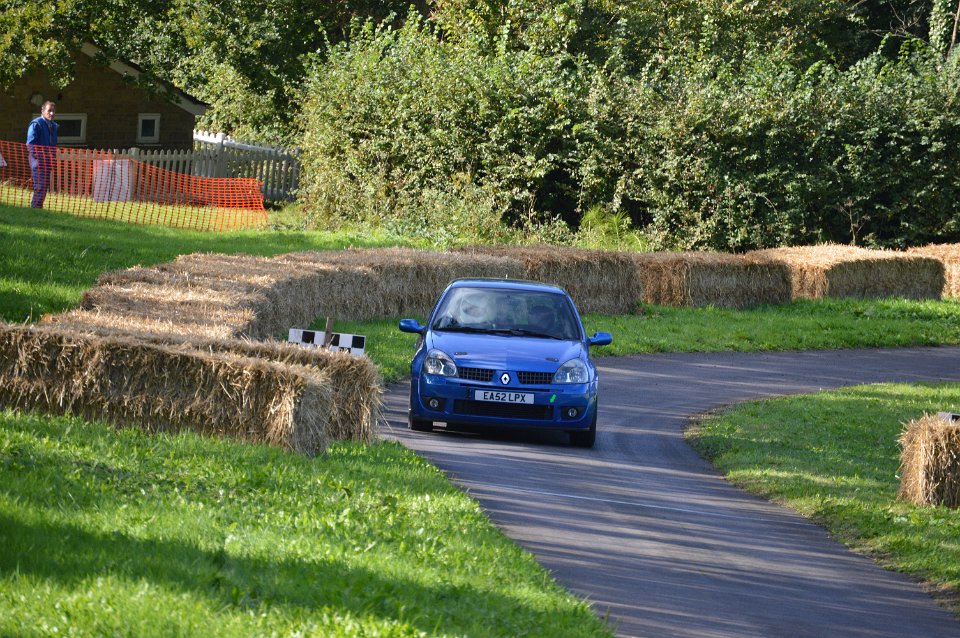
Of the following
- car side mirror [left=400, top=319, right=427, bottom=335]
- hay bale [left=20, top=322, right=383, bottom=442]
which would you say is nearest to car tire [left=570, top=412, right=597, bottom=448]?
car side mirror [left=400, top=319, right=427, bottom=335]

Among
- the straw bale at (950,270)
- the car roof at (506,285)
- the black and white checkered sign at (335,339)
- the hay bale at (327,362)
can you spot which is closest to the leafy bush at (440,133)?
the straw bale at (950,270)

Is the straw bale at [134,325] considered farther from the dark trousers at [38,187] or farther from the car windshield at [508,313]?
the dark trousers at [38,187]

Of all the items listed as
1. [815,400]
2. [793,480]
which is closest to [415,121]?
[815,400]

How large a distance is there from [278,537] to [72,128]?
34.0m

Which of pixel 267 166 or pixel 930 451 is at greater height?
pixel 267 166

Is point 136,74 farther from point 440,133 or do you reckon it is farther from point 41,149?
point 41,149

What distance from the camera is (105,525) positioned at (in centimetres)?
693

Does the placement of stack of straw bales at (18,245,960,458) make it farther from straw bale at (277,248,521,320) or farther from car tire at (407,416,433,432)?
car tire at (407,416,433,432)

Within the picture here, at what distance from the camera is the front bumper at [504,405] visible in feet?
42.9

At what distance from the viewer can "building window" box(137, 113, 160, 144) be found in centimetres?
4009

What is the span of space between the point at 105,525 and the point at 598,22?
37458 millimetres

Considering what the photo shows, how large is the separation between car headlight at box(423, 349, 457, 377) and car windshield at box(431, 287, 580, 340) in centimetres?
84

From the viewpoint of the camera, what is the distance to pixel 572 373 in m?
13.3

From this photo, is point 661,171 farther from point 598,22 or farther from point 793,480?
point 793,480
